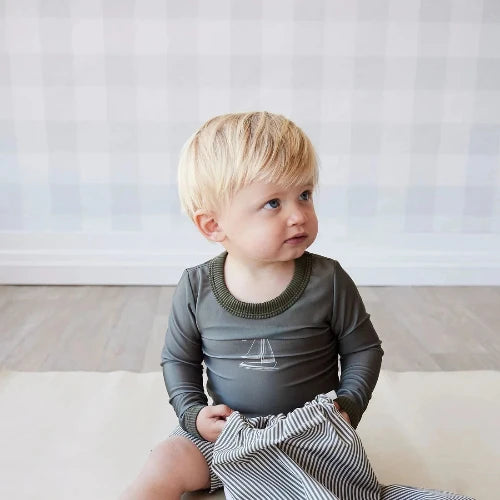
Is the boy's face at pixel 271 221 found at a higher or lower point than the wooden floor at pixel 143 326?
higher

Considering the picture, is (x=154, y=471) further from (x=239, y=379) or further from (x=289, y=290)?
(x=289, y=290)

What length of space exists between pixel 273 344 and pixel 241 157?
9.9 inches

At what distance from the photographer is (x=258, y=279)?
2.81 feet

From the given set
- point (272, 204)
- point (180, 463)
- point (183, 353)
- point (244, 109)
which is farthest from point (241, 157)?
point (244, 109)

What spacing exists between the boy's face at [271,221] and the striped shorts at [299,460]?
20 centimetres

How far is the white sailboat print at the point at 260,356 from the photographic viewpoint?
0.84 meters

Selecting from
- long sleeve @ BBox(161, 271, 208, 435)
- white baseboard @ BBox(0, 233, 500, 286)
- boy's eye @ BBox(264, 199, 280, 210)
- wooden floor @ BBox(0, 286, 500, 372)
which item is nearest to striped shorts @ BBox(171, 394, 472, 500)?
long sleeve @ BBox(161, 271, 208, 435)

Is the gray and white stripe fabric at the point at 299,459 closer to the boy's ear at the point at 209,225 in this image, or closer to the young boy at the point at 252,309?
the young boy at the point at 252,309

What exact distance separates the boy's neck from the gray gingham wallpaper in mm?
1221

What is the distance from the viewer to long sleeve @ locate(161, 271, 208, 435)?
0.87 metres

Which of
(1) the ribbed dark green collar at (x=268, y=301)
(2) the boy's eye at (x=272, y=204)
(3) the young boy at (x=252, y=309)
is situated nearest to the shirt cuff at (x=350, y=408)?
(3) the young boy at (x=252, y=309)

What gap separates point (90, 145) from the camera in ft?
6.63

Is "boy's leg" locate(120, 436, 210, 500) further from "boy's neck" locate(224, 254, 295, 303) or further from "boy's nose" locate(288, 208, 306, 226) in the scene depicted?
"boy's nose" locate(288, 208, 306, 226)

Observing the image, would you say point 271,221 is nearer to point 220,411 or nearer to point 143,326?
point 220,411
